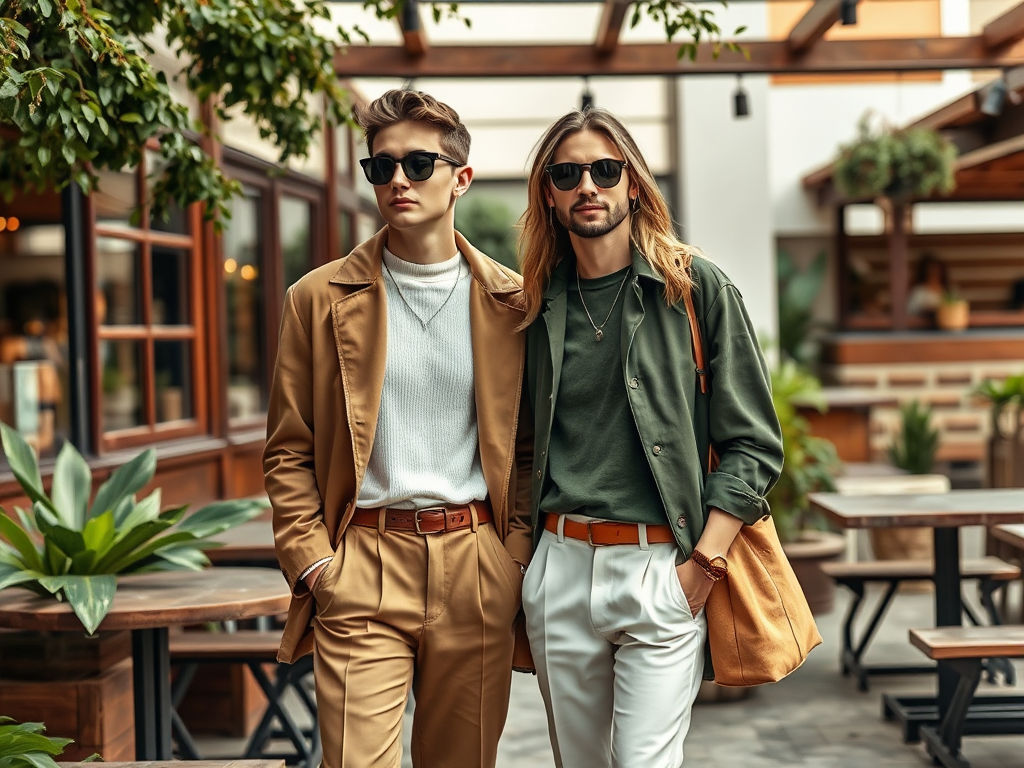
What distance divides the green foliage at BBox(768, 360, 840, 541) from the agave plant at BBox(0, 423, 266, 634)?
3.66 m

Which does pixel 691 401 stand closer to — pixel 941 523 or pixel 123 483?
pixel 123 483

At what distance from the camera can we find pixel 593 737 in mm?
2551

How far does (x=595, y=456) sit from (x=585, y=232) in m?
0.45

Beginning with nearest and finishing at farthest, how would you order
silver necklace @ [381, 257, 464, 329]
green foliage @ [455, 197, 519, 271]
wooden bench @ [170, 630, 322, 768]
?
silver necklace @ [381, 257, 464, 329] → wooden bench @ [170, 630, 322, 768] → green foliage @ [455, 197, 519, 271]

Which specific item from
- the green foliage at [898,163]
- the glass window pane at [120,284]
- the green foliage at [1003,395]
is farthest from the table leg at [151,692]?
the green foliage at [898,163]

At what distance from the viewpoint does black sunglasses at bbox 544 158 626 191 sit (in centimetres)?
251

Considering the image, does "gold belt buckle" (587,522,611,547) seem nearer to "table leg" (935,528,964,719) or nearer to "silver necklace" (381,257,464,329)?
"silver necklace" (381,257,464,329)

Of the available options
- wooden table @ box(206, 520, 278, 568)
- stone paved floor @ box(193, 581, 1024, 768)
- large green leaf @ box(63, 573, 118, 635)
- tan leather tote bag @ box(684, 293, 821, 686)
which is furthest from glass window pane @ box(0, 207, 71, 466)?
tan leather tote bag @ box(684, 293, 821, 686)

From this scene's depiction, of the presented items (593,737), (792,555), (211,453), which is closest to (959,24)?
(792,555)

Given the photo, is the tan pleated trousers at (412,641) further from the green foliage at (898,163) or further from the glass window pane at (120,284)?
the green foliage at (898,163)

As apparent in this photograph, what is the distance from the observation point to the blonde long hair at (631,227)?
254 centimetres

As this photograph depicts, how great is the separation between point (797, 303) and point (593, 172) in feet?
37.7

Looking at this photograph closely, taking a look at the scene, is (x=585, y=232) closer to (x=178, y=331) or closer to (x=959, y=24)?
(x=178, y=331)

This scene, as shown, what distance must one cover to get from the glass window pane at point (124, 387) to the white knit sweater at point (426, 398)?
3311mm
